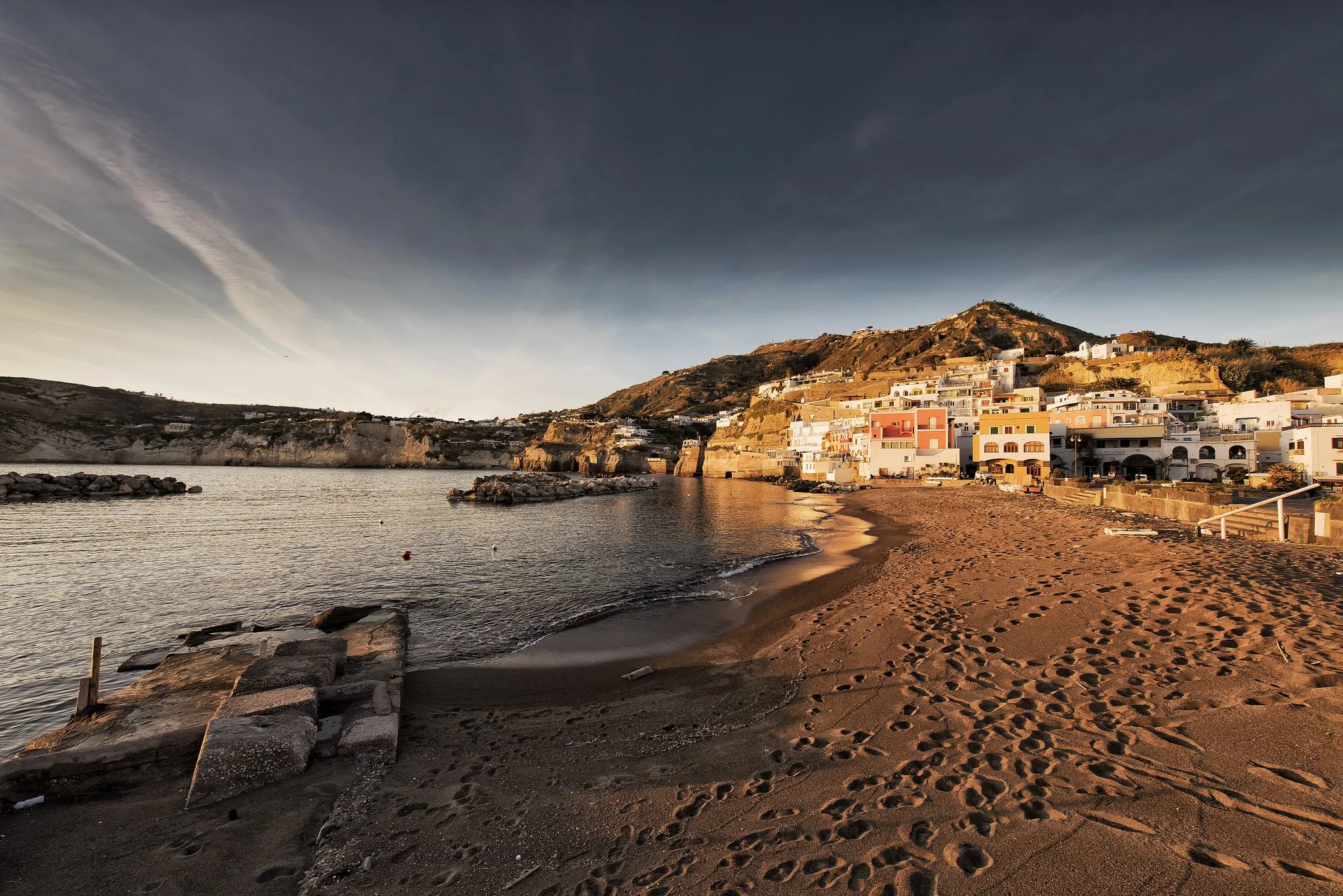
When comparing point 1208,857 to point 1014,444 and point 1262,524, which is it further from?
point 1014,444

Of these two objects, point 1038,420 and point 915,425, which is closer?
point 1038,420

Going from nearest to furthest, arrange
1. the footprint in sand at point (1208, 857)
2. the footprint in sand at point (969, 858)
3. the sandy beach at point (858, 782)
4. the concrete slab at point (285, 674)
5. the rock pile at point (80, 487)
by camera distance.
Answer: the footprint in sand at point (1208, 857)
the footprint in sand at point (969, 858)
the sandy beach at point (858, 782)
the concrete slab at point (285, 674)
the rock pile at point (80, 487)

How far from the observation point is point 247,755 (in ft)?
19.7

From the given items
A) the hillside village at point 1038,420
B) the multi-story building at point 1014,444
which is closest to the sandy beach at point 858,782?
the hillside village at point 1038,420

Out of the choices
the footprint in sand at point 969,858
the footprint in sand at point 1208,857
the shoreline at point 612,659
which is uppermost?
the footprint in sand at point 1208,857

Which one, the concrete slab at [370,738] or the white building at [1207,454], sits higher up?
the white building at [1207,454]

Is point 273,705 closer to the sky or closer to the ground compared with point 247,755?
closer to the sky

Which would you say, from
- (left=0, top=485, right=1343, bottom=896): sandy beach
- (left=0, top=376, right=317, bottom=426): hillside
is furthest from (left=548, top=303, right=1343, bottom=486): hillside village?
(left=0, top=376, right=317, bottom=426): hillside

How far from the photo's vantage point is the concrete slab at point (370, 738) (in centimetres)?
657

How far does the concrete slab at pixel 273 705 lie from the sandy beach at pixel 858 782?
89 cm

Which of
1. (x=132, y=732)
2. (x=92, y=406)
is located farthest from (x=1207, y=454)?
(x=92, y=406)

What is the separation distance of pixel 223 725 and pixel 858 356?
159843 mm

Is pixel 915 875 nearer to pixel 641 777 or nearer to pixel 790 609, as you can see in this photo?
pixel 641 777

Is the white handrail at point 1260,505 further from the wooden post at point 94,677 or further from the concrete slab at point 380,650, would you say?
the wooden post at point 94,677
